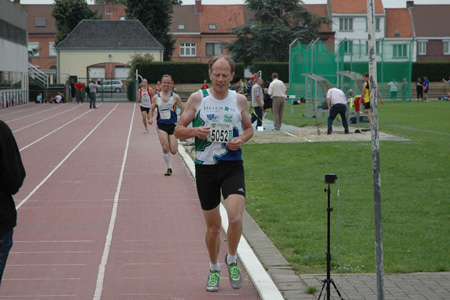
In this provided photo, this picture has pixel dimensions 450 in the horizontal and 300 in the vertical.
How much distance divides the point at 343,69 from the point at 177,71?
31.9 meters

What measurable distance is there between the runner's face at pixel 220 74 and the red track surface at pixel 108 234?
1793 millimetres

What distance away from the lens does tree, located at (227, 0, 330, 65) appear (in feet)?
227

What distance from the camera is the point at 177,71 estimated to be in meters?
60.3

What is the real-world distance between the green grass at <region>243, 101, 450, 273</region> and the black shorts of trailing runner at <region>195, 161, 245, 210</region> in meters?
1.22

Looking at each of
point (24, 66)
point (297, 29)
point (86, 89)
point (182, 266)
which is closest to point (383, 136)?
point (182, 266)

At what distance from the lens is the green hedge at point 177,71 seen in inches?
2331

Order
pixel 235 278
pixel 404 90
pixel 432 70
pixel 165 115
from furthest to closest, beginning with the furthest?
pixel 432 70
pixel 404 90
pixel 165 115
pixel 235 278

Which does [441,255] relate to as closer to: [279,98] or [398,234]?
[398,234]

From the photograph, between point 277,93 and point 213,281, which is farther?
point 277,93

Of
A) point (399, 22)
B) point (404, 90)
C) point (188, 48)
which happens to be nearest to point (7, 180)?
point (404, 90)

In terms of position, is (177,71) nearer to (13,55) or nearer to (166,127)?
(13,55)

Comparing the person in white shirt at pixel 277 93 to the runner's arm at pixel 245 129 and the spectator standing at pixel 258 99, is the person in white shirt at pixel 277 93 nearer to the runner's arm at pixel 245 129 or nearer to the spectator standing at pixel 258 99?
the spectator standing at pixel 258 99

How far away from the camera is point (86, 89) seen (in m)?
58.0

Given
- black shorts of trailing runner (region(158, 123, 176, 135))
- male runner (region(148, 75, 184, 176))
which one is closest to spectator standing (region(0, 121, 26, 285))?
male runner (region(148, 75, 184, 176))
